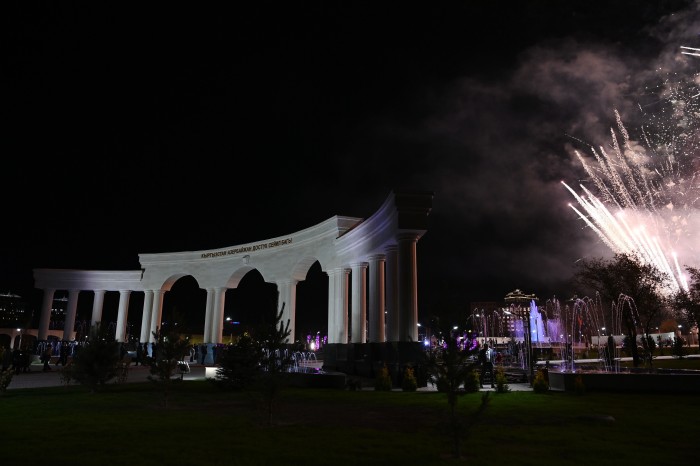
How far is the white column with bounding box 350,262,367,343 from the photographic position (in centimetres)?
2850

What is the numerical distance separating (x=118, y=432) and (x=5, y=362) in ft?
69.0

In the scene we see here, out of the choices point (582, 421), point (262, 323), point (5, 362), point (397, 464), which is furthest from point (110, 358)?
point (582, 421)

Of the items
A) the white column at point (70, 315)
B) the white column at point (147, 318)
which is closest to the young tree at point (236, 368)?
the white column at point (147, 318)

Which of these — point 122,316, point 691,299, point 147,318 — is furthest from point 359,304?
point 691,299

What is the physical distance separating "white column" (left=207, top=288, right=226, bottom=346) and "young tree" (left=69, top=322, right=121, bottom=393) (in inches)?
882

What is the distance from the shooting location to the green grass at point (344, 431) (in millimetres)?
8227

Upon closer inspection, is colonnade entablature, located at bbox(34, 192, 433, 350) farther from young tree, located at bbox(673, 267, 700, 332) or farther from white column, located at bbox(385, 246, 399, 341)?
young tree, located at bbox(673, 267, 700, 332)

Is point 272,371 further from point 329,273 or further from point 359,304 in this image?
point 329,273

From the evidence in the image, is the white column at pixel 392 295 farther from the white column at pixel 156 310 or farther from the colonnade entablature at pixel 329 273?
the white column at pixel 156 310

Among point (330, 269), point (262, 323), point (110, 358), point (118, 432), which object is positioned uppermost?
point (330, 269)

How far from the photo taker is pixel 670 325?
102000 mm

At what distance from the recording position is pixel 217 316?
42.6 meters

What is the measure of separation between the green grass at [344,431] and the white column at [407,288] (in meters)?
5.03

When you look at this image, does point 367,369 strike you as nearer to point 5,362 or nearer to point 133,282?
point 5,362
